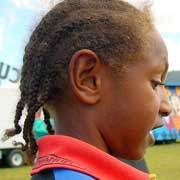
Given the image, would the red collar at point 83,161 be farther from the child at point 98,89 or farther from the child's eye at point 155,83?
the child's eye at point 155,83

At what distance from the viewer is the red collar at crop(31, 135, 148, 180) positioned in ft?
3.26

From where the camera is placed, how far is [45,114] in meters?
1.25

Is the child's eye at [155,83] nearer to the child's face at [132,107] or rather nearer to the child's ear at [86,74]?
the child's face at [132,107]

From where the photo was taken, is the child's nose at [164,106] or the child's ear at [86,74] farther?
the child's nose at [164,106]

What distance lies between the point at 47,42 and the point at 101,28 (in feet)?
0.41

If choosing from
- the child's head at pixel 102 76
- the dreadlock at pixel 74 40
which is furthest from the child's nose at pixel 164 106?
the dreadlock at pixel 74 40

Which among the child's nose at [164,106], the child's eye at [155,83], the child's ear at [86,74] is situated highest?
the child's ear at [86,74]

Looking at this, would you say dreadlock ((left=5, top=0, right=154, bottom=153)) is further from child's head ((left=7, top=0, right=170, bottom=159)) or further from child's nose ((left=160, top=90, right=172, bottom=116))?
child's nose ((left=160, top=90, right=172, bottom=116))

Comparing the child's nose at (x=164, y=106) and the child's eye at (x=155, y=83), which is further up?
the child's eye at (x=155, y=83)

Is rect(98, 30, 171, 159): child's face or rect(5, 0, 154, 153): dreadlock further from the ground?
rect(5, 0, 154, 153): dreadlock

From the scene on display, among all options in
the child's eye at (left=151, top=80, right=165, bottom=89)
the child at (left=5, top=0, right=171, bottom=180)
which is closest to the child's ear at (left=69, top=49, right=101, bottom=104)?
the child at (left=5, top=0, right=171, bottom=180)

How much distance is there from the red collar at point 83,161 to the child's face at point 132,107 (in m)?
0.06

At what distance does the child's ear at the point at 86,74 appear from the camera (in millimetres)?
1039

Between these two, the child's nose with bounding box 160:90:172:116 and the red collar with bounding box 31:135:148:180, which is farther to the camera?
the child's nose with bounding box 160:90:172:116
